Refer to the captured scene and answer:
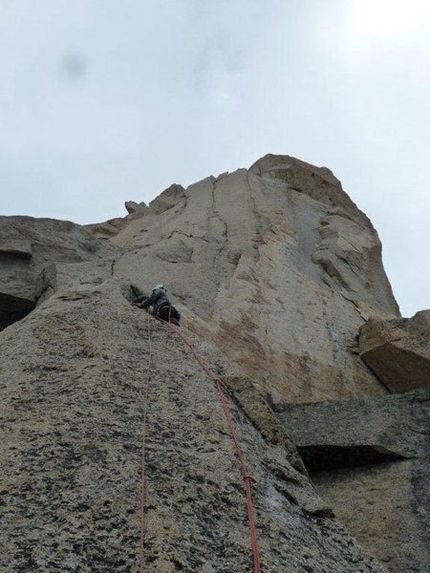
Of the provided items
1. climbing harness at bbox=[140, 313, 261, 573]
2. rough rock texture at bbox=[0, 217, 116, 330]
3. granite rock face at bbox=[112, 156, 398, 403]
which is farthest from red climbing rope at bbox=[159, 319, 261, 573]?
rough rock texture at bbox=[0, 217, 116, 330]

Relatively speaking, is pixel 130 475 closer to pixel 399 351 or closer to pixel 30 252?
pixel 399 351

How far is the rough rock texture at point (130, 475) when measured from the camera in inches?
143

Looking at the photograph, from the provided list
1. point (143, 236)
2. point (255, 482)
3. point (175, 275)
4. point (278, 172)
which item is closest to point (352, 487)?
point (255, 482)

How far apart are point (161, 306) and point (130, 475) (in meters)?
3.78

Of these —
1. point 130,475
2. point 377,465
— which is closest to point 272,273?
point 377,465

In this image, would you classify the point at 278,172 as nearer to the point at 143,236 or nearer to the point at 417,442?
the point at 143,236

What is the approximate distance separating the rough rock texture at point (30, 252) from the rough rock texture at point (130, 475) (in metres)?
5.80

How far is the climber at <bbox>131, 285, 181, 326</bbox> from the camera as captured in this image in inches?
304

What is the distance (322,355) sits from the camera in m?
10.4

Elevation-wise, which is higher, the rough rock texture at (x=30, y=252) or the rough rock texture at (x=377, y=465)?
the rough rock texture at (x=30, y=252)

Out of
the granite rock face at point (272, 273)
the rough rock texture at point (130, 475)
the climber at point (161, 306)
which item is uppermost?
the granite rock face at point (272, 273)

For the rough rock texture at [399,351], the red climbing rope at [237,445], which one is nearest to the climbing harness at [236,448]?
the red climbing rope at [237,445]

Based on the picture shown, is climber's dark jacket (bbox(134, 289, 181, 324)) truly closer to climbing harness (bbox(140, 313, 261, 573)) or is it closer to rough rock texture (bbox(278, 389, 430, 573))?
climbing harness (bbox(140, 313, 261, 573))

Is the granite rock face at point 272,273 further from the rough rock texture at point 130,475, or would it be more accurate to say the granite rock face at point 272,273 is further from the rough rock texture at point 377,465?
the rough rock texture at point 130,475
